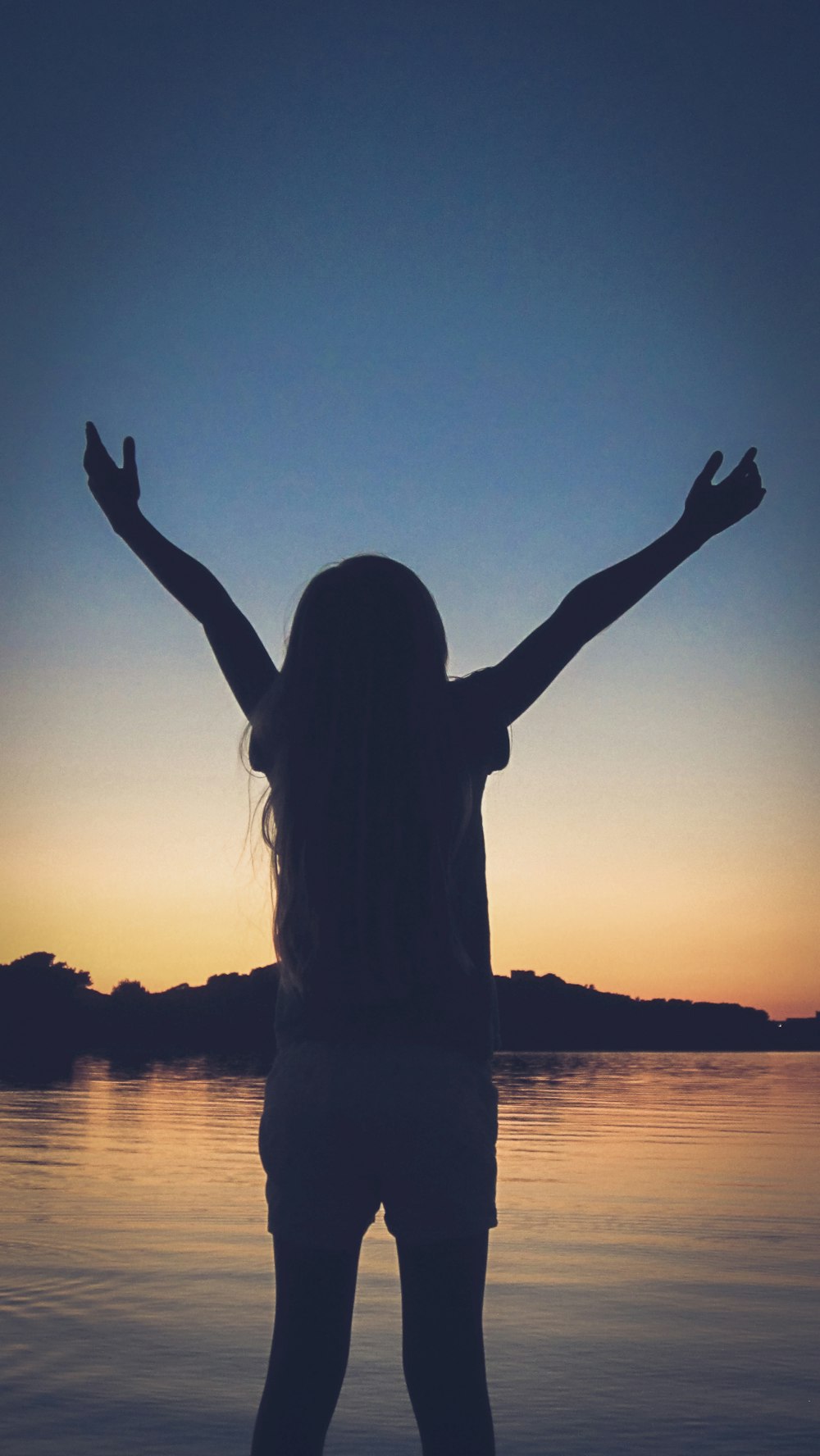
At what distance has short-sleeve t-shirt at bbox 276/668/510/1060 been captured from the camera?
160cm

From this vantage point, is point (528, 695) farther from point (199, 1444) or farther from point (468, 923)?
point (199, 1444)

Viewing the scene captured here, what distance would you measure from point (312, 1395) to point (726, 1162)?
38.6 feet

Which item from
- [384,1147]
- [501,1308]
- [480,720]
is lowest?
[501,1308]

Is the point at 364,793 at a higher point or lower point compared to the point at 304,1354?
higher

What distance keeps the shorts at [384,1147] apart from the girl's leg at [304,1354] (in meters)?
0.04

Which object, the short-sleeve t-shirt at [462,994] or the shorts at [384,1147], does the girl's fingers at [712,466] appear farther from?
the shorts at [384,1147]

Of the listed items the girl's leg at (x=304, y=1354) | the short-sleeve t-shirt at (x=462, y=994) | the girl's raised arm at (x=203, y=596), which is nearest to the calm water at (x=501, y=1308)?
the girl's leg at (x=304, y=1354)

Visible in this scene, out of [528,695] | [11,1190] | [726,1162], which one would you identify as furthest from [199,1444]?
[726,1162]

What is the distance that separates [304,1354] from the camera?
1.58 metres

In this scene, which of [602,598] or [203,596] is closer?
[602,598]

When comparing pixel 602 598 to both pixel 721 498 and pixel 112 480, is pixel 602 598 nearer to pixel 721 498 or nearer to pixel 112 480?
pixel 721 498

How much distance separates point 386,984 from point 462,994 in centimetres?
11

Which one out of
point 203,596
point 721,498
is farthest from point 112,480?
point 721,498

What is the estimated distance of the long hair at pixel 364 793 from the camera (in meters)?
1.61
